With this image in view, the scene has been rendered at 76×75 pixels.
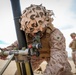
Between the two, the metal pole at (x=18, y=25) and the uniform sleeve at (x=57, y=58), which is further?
the metal pole at (x=18, y=25)

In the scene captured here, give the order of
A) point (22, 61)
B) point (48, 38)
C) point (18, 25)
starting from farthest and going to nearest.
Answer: point (48, 38) < point (18, 25) < point (22, 61)

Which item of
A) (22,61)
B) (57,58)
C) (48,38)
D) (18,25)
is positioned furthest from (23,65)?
(48,38)

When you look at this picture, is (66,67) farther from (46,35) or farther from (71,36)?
(71,36)

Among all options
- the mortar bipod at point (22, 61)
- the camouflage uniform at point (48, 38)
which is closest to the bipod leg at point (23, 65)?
the mortar bipod at point (22, 61)

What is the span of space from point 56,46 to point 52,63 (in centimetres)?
27

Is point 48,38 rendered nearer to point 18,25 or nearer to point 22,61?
point 18,25

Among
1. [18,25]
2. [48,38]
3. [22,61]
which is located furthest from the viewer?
[48,38]

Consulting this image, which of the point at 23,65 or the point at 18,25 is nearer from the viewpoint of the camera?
the point at 23,65

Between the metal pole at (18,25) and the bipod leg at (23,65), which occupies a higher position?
the metal pole at (18,25)

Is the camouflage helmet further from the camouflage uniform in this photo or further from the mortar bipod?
the mortar bipod

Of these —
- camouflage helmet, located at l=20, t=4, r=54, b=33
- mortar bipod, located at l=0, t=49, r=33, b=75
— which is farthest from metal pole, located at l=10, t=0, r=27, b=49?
mortar bipod, located at l=0, t=49, r=33, b=75

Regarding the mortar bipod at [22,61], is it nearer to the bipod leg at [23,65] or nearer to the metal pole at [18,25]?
the bipod leg at [23,65]

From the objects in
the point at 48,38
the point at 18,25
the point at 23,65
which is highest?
the point at 18,25

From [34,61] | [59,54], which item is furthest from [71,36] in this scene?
[59,54]
